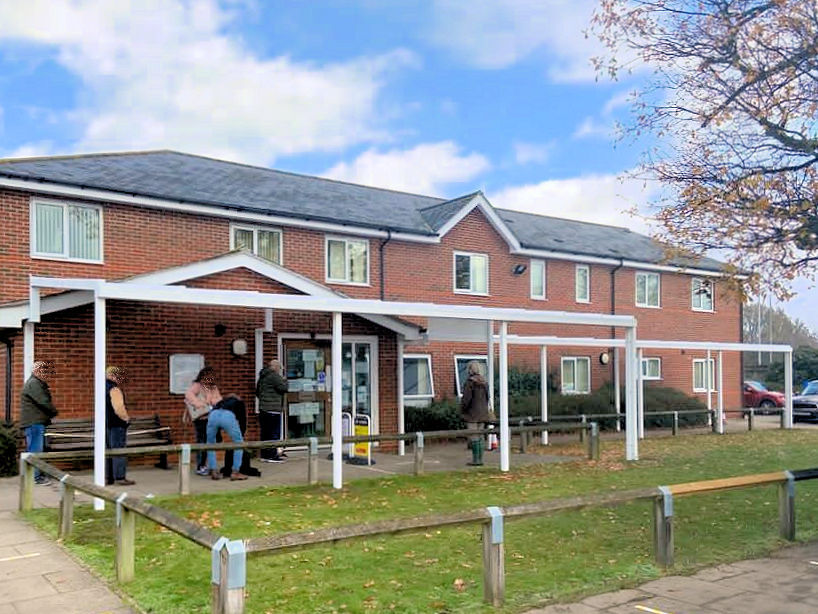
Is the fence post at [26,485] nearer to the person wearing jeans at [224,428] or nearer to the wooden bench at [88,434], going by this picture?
the wooden bench at [88,434]

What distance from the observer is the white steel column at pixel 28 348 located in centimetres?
1191

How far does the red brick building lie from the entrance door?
0.03 meters

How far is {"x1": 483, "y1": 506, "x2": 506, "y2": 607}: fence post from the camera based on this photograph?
18.1ft

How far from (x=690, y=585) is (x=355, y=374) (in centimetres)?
1018

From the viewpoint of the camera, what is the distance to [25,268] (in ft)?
45.6

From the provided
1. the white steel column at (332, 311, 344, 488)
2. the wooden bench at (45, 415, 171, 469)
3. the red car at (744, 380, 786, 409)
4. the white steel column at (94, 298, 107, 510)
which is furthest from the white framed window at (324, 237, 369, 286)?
the red car at (744, 380, 786, 409)

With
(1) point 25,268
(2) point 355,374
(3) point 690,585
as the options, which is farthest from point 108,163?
(3) point 690,585

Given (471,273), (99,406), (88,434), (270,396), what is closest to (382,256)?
(471,273)

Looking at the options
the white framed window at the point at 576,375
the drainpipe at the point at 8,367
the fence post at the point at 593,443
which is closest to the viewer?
the drainpipe at the point at 8,367

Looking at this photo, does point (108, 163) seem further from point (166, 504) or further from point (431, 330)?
point (166, 504)

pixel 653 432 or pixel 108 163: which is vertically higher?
pixel 108 163

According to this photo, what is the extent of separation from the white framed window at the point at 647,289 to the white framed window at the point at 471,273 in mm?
6866

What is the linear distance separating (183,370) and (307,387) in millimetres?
2567

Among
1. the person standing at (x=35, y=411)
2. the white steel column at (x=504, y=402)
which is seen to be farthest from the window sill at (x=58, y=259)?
the white steel column at (x=504, y=402)
